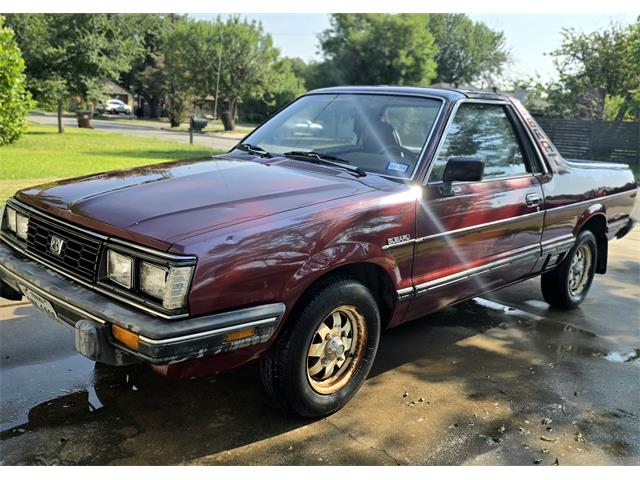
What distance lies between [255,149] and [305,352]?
1.81 metres

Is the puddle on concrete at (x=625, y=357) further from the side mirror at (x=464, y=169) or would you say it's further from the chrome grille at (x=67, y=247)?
the chrome grille at (x=67, y=247)

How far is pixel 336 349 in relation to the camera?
3.21 metres

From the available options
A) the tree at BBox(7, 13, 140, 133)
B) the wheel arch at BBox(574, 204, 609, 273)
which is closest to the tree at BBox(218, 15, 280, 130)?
the tree at BBox(7, 13, 140, 133)

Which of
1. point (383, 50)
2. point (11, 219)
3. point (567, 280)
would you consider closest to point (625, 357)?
point (567, 280)

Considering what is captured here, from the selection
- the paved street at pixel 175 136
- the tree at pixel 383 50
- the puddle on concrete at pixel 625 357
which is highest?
the tree at pixel 383 50

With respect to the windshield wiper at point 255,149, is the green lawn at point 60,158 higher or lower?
lower

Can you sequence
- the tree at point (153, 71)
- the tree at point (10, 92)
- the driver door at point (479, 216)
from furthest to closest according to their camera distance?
the tree at point (153, 71) < the tree at point (10, 92) < the driver door at point (479, 216)

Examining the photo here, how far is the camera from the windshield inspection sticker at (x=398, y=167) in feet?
12.0

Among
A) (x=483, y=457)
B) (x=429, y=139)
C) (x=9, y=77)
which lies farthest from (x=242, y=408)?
(x=9, y=77)

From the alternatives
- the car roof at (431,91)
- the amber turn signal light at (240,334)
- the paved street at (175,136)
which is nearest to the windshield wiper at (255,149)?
the car roof at (431,91)

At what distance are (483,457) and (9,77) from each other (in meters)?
14.0

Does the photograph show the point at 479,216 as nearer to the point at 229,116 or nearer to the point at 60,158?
the point at 60,158

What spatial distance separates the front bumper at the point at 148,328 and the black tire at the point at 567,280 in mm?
3367
